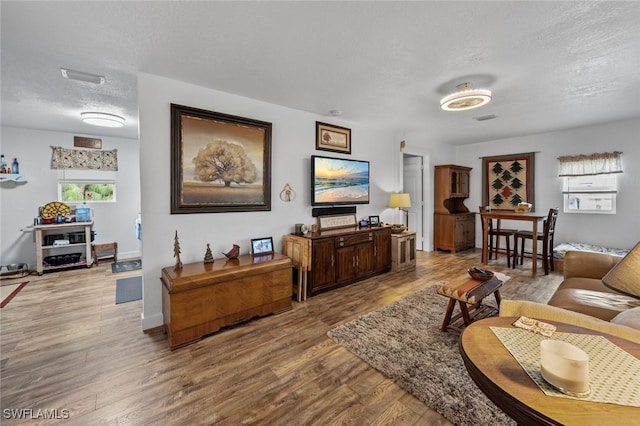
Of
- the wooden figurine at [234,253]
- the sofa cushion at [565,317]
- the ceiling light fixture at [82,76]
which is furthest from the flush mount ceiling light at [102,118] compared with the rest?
the sofa cushion at [565,317]

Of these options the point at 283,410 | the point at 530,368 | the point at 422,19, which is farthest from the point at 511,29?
the point at 283,410

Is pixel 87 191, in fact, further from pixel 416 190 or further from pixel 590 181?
pixel 590 181

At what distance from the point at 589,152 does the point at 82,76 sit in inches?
313

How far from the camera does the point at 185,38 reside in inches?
82.4

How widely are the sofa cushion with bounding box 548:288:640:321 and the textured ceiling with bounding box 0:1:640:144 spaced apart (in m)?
2.08

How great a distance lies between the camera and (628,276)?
1.01 meters

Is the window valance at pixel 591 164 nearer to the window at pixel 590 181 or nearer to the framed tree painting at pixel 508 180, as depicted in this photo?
the window at pixel 590 181

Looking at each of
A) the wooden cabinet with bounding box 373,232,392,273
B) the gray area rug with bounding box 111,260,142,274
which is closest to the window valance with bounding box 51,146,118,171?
the gray area rug with bounding box 111,260,142,274

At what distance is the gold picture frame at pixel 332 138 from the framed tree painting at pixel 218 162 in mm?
909

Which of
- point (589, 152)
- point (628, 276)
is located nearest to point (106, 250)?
point (628, 276)

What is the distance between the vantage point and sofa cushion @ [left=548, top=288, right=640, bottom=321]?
190 centimetres

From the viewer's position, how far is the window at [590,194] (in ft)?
15.8

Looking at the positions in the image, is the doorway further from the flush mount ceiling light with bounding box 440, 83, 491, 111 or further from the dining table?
the flush mount ceiling light with bounding box 440, 83, 491, 111

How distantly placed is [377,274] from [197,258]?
9.08 ft
